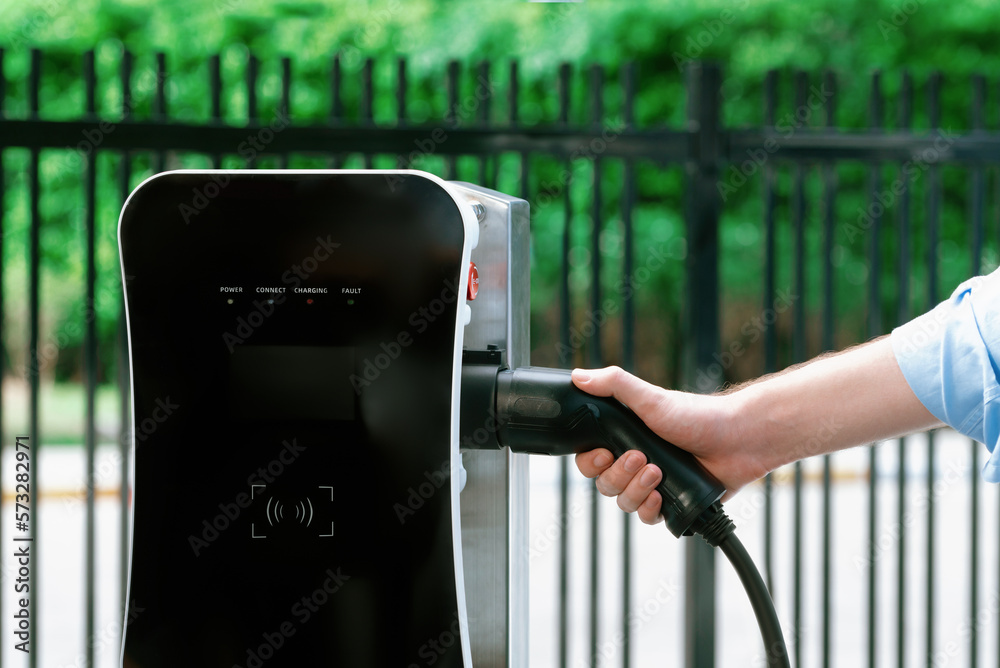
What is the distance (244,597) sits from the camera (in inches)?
36.4

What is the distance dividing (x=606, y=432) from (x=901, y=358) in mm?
371

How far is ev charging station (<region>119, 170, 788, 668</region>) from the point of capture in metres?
0.90

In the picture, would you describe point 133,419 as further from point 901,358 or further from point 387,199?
point 901,358

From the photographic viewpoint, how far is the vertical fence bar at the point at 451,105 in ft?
7.66

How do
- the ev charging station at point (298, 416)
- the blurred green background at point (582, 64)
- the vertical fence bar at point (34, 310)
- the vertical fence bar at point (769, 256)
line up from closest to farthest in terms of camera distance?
1. the ev charging station at point (298, 416)
2. the vertical fence bar at point (34, 310)
3. the vertical fence bar at point (769, 256)
4. the blurred green background at point (582, 64)

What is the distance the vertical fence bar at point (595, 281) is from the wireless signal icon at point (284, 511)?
1505 millimetres

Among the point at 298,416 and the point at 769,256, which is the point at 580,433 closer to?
the point at 298,416

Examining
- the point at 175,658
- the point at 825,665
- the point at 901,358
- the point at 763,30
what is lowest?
the point at 825,665

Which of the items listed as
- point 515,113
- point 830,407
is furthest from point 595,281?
point 830,407

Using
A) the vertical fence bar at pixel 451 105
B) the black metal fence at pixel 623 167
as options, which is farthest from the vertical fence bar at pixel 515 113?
the vertical fence bar at pixel 451 105

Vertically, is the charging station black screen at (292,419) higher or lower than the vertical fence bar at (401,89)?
lower

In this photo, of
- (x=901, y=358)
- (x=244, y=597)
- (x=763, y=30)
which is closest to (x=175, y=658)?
(x=244, y=597)

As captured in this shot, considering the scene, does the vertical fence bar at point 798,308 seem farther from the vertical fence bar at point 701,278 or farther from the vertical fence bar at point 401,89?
the vertical fence bar at point 401,89

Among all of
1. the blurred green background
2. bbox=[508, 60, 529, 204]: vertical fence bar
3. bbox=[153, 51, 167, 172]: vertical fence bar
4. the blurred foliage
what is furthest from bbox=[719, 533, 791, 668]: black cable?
the blurred foliage
